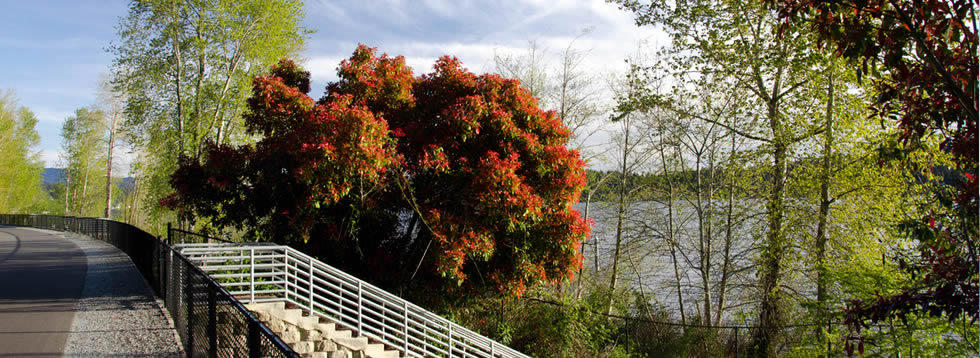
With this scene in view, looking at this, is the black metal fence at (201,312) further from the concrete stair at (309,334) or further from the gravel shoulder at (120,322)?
the concrete stair at (309,334)

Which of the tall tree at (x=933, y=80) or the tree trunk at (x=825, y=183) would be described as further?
the tree trunk at (x=825, y=183)

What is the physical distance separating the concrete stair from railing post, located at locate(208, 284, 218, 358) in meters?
2.96

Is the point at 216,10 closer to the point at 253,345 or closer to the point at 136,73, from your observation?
the point at 136,73

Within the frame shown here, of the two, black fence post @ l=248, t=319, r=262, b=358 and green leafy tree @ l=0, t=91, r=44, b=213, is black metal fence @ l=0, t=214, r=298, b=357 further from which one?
green leafy tree @ l=0, t=91, r=44, b=213

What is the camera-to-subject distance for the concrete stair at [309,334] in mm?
8328

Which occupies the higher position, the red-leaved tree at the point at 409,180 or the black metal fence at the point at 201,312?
the red-leaved tree at the point at 409,180

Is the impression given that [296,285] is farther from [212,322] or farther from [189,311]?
[212,322]

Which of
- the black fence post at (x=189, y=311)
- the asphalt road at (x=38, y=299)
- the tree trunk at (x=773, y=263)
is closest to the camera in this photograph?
the black fence post at (x=189, y=311)

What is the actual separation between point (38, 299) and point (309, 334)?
4.84 meters

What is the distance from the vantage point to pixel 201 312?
5.66 metres

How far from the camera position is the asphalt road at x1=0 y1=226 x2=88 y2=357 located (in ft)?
21.9

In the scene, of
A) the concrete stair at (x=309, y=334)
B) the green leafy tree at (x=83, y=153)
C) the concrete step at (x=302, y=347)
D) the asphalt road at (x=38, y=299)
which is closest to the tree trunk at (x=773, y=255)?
the concrete stair at (x=309, y=334)

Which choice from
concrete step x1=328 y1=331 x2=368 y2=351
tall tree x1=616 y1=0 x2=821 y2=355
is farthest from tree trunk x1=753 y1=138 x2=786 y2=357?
concrete step x1=328 y1=331 x2=368 y2=351

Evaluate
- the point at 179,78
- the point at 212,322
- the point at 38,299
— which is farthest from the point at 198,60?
the point at 212,322
